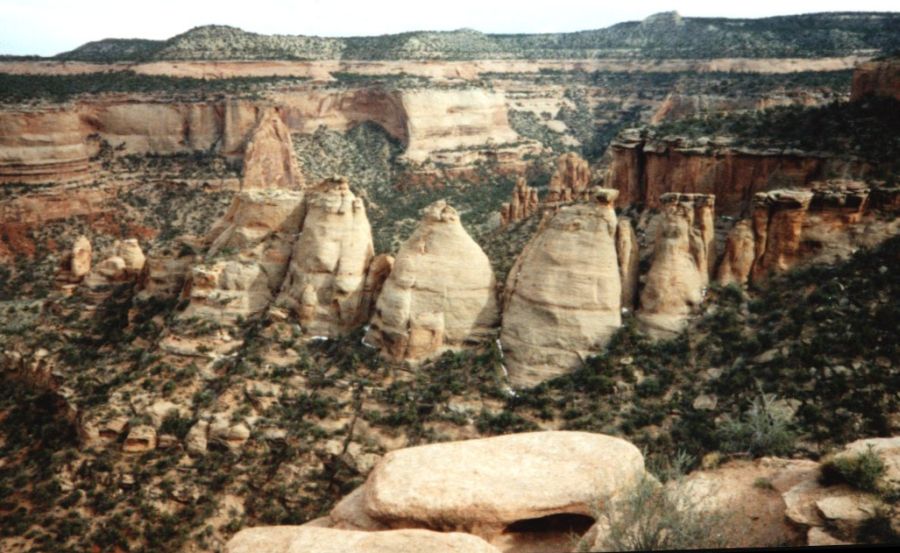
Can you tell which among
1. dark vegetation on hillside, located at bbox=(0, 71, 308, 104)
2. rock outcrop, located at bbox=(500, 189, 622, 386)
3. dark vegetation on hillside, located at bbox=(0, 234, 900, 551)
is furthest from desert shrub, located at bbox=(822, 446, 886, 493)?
dark vegetation on hillside, located at bbox=(0, 71, 308, 104)

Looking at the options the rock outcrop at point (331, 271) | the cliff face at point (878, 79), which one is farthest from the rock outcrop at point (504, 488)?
the cliff face at point (878, 79)

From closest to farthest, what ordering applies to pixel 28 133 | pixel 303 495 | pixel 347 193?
pixel 303 495 < pixel 347 193 < pixel 28 133

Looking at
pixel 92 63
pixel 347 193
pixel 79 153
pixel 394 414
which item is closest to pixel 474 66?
pixel 92 63

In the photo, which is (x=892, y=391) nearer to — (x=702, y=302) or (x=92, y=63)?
(x=702, y=302)

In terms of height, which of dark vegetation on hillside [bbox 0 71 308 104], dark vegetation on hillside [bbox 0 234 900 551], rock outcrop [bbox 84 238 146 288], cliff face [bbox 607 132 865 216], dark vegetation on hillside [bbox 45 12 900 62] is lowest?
dark vegetation on hillside [bbox 0 234 900 551]

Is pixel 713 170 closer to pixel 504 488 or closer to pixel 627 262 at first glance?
pixel 627 262

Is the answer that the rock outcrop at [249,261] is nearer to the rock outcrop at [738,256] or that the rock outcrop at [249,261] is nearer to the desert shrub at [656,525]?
the rock outcrop at [738,256]

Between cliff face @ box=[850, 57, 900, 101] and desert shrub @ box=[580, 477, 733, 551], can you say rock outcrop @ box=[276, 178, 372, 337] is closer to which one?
desert shrub @ box=[580, 477, 733, 551]
